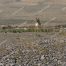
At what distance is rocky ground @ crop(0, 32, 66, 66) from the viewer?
8.68m

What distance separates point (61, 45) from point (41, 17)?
12.3ft

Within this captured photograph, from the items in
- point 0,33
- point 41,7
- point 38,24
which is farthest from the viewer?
point 41,7

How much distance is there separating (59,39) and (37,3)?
15.9ft

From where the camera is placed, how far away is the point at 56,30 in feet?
38.6

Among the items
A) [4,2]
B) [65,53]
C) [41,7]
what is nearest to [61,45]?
[65,53]

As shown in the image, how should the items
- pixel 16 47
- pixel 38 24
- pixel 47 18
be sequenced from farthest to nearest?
pixel 47 18 → pixel 38 24 → pixel 16 47

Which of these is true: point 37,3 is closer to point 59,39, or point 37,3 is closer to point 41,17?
point 41,17

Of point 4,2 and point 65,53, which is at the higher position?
point 4,2

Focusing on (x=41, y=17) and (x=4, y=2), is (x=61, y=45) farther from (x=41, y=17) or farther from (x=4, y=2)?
(x=4, y=2)

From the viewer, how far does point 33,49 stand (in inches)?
378

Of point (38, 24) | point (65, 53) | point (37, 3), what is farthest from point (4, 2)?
point (65, 53)

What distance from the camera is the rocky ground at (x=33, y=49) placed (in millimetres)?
8680

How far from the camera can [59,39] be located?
10625 millimetres

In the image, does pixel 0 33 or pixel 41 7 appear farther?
pixel 41 7
